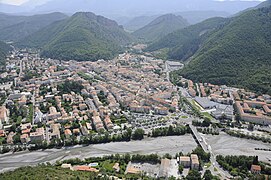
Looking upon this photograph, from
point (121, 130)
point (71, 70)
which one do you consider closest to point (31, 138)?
point (121, 130)

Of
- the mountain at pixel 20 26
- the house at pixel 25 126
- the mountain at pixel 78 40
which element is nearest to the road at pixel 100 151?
the house at pixel 25 126

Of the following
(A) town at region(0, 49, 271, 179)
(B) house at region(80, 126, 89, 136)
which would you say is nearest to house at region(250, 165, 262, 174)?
(A) town at region(0, 49, 271, 179)

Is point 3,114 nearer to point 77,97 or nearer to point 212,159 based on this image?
point 77,97

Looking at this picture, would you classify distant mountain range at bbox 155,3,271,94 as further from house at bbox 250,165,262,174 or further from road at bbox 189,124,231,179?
house at bbox 250,165,262,174

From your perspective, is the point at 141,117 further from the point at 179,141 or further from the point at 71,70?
the point at 71,70

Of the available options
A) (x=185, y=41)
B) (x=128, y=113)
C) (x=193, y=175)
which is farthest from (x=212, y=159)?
(x=185, y=41)
